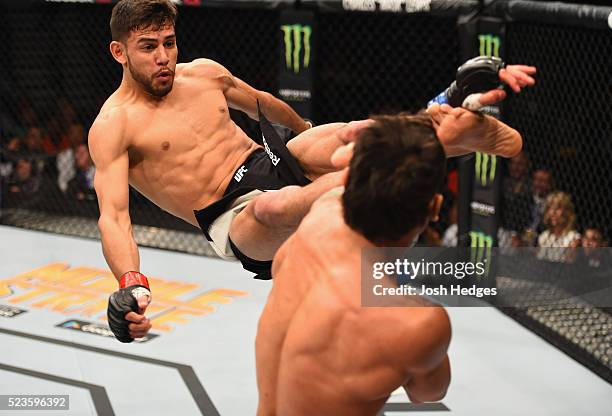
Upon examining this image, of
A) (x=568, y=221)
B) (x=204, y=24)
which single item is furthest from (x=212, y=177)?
(x=204, y=24)

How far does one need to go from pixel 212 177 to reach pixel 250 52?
10.1ft

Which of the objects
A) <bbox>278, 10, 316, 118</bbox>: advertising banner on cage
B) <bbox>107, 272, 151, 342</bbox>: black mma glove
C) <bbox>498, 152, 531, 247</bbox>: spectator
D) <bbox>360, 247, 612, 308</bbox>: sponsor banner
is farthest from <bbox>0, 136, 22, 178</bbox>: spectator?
<bbox>107, 272, 151, 342</bbox>: black mma glove

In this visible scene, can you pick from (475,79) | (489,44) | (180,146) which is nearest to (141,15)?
(180,146)

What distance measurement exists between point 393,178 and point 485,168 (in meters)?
2.93

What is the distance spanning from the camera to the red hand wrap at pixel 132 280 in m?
2.51

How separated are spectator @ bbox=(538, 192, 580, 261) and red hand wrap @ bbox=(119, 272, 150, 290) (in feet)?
8.05

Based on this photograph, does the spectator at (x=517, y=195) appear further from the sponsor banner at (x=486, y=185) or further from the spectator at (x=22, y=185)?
the spectator at (x=22, y=185)

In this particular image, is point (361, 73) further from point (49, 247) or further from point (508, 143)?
point (508, 143)

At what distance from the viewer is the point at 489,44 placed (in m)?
4.28

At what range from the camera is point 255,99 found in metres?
3.10

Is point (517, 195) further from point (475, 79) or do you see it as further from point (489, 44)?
point (475, 79)

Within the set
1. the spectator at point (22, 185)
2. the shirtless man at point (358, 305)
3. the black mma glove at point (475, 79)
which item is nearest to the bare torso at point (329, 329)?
the shirtless man at point (358, 305)

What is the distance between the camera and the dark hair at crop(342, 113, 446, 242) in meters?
1.60

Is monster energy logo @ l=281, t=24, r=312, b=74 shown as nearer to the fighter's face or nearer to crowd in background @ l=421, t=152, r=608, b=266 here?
crowd in background @ l=421, t=152, r=608, b=266
